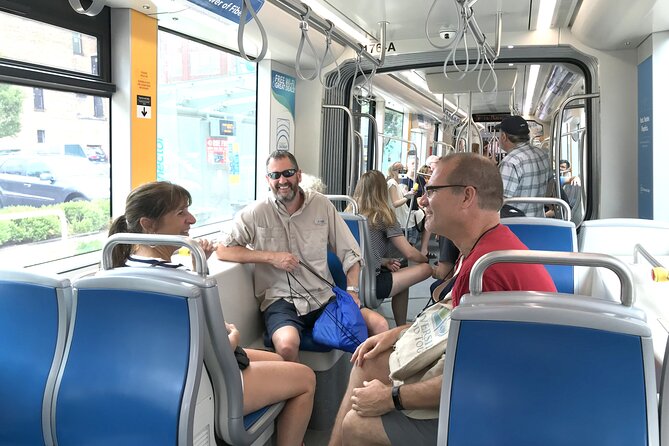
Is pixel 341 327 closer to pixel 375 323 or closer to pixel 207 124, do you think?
pixel 375 323

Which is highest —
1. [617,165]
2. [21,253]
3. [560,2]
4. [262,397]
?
[560,2]

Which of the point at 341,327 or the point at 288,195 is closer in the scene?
the point at 341,327

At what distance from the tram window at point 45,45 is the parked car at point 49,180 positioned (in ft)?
1.67

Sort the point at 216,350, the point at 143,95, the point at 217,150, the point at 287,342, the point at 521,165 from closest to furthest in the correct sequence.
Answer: the point at 216,350 < the point at 287,342 < the point at 143,95 < the point at 521,165 < the point at 217,150

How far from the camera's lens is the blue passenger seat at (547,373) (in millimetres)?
1249

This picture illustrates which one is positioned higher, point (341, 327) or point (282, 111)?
point (282, 111)

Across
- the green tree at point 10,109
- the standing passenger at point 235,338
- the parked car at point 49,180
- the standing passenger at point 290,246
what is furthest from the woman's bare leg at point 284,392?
the green tree at point 10,109

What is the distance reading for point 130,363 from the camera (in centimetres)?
166

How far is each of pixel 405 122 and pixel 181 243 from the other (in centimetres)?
1333

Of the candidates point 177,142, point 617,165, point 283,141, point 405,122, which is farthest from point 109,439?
point 405,122

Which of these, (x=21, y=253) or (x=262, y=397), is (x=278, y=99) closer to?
(x=21, y=253)

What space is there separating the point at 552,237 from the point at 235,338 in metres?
1.93

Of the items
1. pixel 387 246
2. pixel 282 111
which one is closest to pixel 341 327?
pixel 387 246

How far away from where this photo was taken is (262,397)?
6.89 feet
